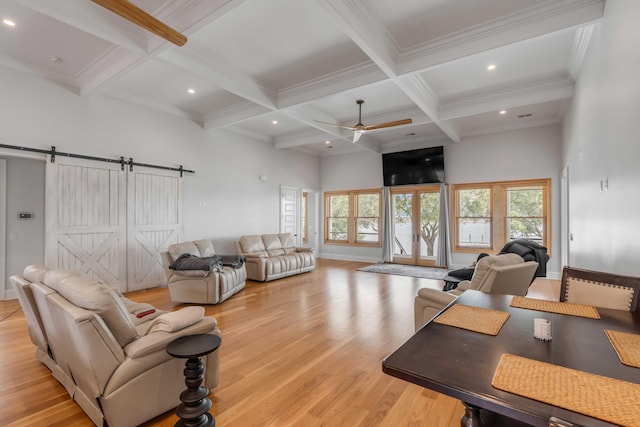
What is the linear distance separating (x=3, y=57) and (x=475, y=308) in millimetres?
6273

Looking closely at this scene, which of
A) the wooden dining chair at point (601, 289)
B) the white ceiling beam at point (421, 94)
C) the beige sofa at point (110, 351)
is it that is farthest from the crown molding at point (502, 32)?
the beige sofa at point (110, 351)

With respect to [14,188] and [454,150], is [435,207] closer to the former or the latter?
[454,150]

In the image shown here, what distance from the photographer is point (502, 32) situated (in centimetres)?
337

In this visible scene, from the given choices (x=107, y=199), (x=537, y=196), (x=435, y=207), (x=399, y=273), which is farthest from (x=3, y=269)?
(x=537, y=196)

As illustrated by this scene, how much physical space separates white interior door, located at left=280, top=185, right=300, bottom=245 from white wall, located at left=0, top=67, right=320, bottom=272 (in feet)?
0.69

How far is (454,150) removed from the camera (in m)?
7.85

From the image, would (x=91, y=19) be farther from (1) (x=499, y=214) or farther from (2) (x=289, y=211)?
(1) (x=499, y=214)

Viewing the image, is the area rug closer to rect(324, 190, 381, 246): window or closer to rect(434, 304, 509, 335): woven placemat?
rect(324, 190, 381, 246): window

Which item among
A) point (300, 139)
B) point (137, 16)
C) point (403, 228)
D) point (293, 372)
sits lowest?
point (293, 372)

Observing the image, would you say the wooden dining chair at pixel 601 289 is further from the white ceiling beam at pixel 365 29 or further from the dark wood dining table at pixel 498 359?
the white ceiling beam at pixel 365 29

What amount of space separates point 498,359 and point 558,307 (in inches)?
36.4

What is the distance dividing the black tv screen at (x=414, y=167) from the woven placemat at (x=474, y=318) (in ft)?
22.0

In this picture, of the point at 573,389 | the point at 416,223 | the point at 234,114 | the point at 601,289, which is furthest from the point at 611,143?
the point at 416,223

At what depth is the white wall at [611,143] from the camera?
2.24m
